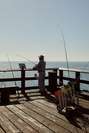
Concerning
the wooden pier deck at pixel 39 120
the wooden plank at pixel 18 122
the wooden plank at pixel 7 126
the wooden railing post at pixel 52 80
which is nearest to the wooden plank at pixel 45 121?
the wooden pier deck at pixel 39 120

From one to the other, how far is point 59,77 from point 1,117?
5.17 metres

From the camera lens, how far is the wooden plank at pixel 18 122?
4602mm

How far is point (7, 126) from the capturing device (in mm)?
4828

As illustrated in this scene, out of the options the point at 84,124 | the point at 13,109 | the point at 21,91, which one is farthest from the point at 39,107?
the point at 21,91

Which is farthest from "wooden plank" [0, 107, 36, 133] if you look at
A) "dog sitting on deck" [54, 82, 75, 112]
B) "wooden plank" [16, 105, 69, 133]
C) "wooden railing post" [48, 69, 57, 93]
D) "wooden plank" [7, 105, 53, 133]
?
"wooden railing post" [48, 69, 57, 93]

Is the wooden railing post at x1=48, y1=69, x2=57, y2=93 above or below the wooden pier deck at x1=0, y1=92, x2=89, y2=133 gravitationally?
above

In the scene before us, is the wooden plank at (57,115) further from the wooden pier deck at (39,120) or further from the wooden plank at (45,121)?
the wooden plank at (45,121)

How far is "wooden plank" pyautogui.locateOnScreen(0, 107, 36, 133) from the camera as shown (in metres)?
4.60

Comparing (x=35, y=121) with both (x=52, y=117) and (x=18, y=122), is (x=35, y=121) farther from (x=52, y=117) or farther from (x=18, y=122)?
(x=52, y=117)

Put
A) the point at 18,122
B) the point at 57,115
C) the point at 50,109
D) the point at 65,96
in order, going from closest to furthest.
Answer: the point at 18,122 < the point at 57,115 < the point at 65,96 < the point at 50,109

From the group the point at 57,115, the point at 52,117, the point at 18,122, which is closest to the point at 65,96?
the point at 57,115

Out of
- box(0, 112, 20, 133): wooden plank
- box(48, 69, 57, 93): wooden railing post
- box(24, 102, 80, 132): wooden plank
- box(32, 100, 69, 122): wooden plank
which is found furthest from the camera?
box(48, 69, 57, 93): wooden railing post

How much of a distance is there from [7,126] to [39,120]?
2.38ft

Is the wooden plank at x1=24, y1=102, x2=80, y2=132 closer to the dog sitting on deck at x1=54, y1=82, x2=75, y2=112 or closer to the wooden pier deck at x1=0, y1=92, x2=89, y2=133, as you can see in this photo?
the wooden pier deck at x1=0, y1=92, x2=89, y2=133
